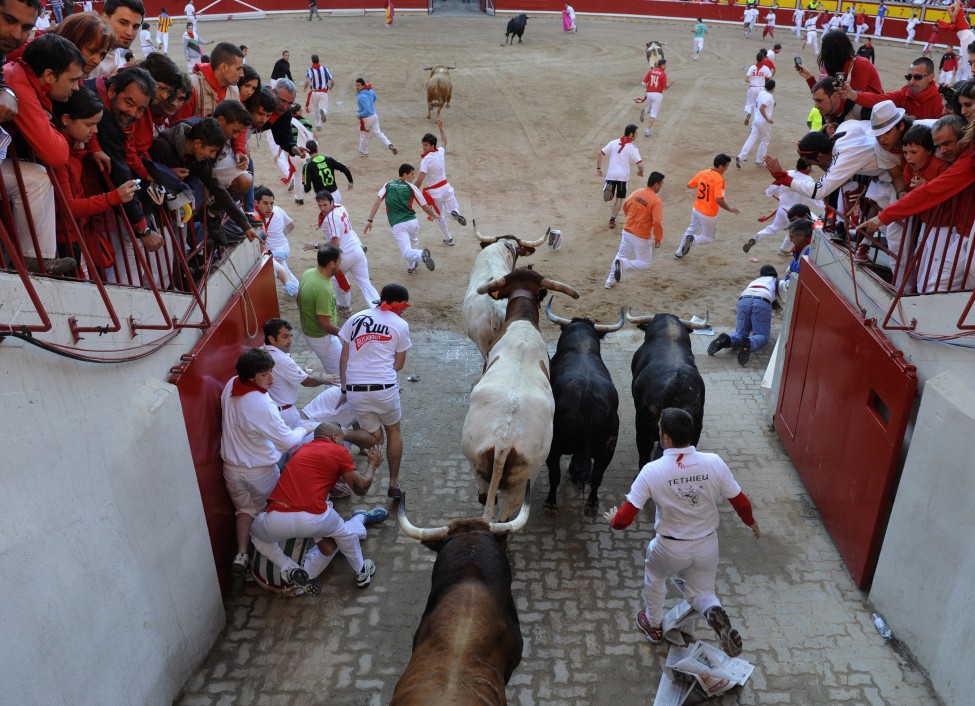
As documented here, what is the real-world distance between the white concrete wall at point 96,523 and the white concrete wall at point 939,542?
4.77 m

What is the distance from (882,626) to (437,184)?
8945 mm

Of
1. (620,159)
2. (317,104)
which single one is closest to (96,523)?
(620,159)

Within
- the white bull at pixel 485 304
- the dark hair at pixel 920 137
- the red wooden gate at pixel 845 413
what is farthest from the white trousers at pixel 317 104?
the dark hair at pixel 920 137

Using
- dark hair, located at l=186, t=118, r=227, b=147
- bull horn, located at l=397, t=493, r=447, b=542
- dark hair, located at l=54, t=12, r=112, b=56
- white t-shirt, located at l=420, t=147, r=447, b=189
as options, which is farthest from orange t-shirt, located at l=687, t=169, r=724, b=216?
dark hair, located at l=54, t=12, r=112, b=56

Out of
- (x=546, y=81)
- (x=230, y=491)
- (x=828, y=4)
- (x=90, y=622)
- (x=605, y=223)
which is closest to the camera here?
(x=90, y=622)

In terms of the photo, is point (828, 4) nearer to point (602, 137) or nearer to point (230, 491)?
point (602, 137)

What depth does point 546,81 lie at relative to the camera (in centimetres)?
2395

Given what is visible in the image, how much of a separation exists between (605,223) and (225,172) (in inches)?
335

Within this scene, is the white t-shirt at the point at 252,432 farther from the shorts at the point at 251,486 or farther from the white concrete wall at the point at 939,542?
the white concrete wall at the point at 939,542

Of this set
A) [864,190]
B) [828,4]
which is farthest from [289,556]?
[828,4]

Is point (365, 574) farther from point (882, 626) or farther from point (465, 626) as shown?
point (882, 626)

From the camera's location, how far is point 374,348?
6.51 metres

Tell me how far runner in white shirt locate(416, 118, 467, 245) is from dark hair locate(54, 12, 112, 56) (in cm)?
723

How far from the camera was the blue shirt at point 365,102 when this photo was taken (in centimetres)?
1570
